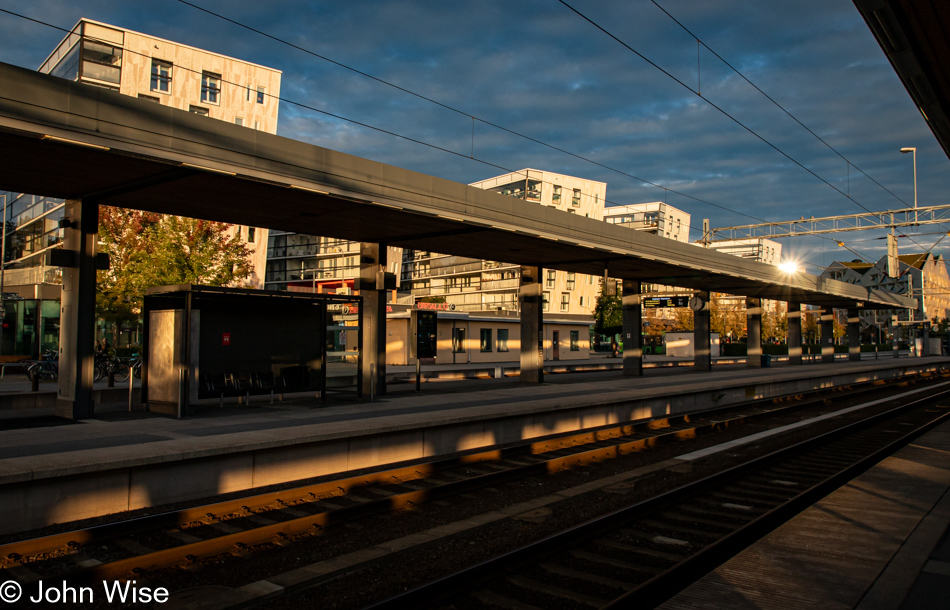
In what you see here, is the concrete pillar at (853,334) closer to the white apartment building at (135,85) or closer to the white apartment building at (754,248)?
the white apartment building at (135,85)

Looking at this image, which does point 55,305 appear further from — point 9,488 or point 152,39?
point 9,488

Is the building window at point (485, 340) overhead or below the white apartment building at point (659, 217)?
below

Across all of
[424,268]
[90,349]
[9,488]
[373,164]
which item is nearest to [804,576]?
[9,488]

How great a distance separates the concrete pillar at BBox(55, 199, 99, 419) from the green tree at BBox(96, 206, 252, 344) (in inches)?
704

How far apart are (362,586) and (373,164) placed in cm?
A: 940

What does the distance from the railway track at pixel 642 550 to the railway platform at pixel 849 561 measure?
342mm

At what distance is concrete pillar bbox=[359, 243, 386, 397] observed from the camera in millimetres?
17328

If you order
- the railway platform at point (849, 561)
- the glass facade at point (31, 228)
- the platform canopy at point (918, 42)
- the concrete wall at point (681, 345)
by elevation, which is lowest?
the railway platform at point (849, 561)

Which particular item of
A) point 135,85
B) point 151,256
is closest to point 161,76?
point 135,85

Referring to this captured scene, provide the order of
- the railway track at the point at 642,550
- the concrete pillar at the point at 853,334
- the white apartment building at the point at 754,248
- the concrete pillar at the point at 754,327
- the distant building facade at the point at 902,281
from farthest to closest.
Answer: the white apartment building at the point at 754,248 < the concrete pillar at the point at 853,334 < the concrete pillar at the point at 754,327 < the distant building facade at the point at 902,281 < the railway track at the point at 642,550

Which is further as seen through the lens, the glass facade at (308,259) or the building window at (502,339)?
the glass facade at (308,259)

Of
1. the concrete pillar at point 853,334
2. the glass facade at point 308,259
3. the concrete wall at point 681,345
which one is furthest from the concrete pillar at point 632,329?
the glass facade at point 308,259

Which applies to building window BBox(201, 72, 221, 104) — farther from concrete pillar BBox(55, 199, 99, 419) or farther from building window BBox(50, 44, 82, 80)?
concrete pillar BBox(55, 199, 99, 419)

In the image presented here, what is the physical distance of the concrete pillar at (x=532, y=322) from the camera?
22.9 m
